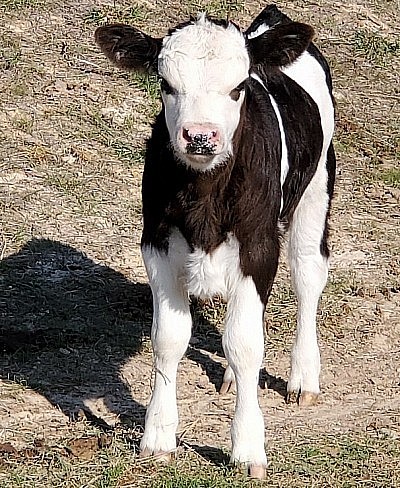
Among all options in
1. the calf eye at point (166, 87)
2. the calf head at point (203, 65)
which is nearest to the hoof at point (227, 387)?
the calf head at point (203, 65)

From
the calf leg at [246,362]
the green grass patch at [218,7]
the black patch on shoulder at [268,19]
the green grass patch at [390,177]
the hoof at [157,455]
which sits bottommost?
the green grass patch at [218,7]

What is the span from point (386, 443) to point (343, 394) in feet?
2.63

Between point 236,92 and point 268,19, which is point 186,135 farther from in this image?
point 268,19

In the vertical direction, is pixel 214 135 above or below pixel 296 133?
above

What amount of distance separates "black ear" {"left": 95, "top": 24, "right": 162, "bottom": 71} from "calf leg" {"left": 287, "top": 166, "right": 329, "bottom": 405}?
1.81 metres

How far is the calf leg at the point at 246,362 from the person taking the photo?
5566mm

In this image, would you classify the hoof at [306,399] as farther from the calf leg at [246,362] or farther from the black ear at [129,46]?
the black ear at [129,46]

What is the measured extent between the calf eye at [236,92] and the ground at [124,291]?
178 centimetres

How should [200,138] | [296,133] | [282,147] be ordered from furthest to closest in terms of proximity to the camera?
1. [296,133]
2. [282,147]
3. [200,138]

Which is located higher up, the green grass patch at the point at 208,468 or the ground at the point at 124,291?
the green grass patch at the point at 208,468

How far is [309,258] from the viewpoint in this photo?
704 centimetres

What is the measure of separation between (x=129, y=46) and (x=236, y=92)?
2.00 ft

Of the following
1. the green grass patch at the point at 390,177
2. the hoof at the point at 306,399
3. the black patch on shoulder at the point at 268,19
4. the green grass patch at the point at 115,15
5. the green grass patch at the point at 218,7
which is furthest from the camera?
the green grass patch at the point at 218,7

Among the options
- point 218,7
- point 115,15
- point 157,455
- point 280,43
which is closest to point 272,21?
point 280,43
